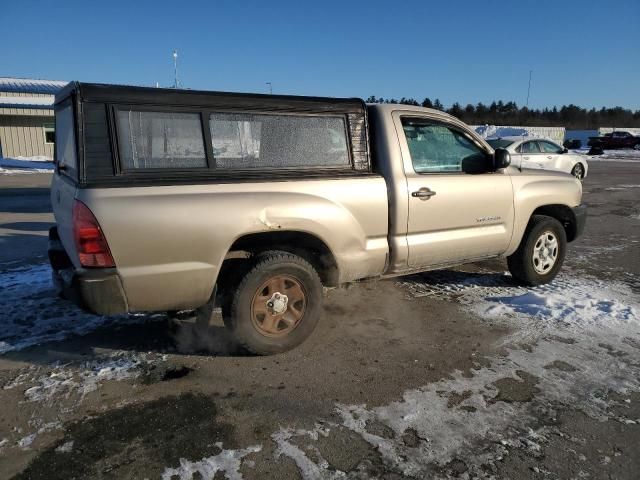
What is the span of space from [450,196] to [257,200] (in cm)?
194

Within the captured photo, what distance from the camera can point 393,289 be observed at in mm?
5328

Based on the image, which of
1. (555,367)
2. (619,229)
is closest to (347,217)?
(555,367)

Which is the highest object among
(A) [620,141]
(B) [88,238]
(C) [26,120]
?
(C) [26,120]

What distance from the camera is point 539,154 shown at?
15.4 meters

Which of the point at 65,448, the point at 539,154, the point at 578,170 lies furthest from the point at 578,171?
the point at 65,448

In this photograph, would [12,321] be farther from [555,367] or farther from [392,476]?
[555,367]

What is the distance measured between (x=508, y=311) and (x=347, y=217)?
206 cm

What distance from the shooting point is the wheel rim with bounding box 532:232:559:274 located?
5.20 m

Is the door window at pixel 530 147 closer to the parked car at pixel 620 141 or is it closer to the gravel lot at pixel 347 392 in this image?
the gravel lot at pixel 347 392

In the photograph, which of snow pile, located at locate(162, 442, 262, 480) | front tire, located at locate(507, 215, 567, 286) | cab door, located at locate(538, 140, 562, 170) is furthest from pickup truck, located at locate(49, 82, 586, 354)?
cab door, located at locate(538, 140, 562, 170)

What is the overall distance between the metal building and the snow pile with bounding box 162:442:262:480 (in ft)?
86.7

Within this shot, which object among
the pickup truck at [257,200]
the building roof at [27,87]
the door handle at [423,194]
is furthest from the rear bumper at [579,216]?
the building roof at [27,87]

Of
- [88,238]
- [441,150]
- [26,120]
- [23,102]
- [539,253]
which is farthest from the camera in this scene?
[26,120]

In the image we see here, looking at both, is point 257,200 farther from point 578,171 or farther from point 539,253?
point 578,171
